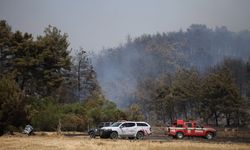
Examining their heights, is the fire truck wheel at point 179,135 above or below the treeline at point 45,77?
below

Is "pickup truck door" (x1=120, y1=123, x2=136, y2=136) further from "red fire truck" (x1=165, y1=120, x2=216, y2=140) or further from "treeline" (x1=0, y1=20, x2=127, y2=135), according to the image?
"treeline" (x1=0, y1=20, x2=127, y2=135)

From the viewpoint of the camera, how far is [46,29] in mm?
73812

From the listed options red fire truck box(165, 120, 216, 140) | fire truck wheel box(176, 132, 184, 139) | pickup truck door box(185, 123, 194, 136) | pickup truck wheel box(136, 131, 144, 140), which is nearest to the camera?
pickup truck wheel box(136, 131, 144, 140)

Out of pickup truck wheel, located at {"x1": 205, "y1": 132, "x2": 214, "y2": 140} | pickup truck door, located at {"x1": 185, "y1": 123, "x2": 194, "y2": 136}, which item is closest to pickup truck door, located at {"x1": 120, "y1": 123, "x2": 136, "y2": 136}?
pickup truck door, located at {"x1": 185, "y1": 123, "x2": 194, "y2": 136}

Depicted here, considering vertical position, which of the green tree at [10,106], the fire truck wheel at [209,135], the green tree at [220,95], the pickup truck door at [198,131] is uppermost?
the green tree at [220,95]

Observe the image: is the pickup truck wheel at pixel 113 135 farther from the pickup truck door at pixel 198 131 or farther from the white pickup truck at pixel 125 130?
the pickup truck door at pixel 198 131

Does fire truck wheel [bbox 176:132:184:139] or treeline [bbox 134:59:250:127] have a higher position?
treeline [bbox 134:59:250:127]

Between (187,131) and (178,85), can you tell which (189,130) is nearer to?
(187,131)

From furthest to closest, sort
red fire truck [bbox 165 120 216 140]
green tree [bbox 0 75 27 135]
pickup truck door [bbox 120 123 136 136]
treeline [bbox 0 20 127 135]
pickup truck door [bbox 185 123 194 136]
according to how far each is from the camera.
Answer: treeline [bbox 0 20 127 135] < green tree [bbox 0 75 27 135] < pickup truck door [bbox 185 123 194 136] < red fire truck [bbox 165 120 216 140] < pickup truck door [bbox 120 123 136 136]

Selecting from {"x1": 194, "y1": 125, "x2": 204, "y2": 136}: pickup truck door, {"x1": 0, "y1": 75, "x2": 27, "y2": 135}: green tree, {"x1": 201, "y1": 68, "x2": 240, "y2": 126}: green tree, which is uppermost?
{"x1": 201, "y1": 68, "x2": 240, "y2": 126}: green tree

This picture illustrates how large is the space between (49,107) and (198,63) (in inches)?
5711

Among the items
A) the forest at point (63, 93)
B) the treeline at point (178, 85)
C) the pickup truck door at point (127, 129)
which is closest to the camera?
the pickup truck door at point (127, 129)

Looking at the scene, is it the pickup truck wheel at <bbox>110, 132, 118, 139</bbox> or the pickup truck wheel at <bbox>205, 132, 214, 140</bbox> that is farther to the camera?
the pickup truck wheel at <bbox>205, 132, 214, 140</bbox>

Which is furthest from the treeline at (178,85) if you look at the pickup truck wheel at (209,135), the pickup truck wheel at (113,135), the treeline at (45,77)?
the pickup truck wheel at (113,135)
